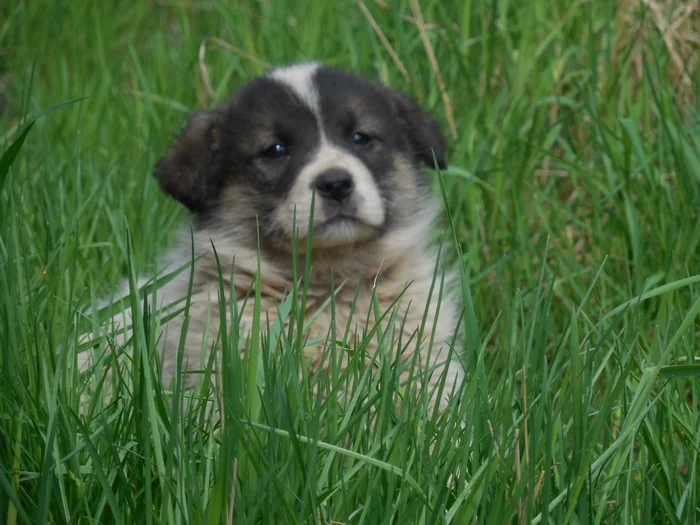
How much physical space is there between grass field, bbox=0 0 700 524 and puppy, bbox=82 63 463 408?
209 millimetres

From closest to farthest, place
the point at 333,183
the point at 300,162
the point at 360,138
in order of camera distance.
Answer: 1. the point at 333,183
2. the point at 300,162
3. the point at 360,138

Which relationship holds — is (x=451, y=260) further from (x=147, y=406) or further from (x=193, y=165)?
(x=147, y=406)

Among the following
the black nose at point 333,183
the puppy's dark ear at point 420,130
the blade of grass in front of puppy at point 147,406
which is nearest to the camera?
the blade of grass in front of puppy at point 147,406

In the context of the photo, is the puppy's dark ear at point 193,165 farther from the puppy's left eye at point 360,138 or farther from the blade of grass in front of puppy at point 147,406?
the blade of grass in front of puppy at point 147,406

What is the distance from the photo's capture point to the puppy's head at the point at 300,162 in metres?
3.53

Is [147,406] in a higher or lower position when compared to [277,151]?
lower

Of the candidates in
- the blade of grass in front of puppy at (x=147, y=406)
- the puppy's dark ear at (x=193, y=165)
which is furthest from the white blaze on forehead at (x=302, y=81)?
the blade of grass in front of puppy at (x=147, y=406)

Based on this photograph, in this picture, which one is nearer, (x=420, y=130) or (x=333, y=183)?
(x=333, y=183)

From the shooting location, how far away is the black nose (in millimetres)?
3475

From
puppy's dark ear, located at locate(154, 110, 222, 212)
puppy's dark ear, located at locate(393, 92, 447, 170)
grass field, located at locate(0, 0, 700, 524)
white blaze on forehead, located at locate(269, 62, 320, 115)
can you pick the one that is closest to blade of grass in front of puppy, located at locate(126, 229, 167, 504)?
grass field, located at locate(0, 0, 700, 524)

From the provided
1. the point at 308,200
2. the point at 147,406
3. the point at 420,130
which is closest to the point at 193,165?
the point at 308,200

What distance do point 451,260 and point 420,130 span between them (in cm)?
58

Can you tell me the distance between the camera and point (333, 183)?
3.48 metres

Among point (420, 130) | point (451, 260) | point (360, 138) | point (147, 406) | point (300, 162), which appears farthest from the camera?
point (451, 260)
